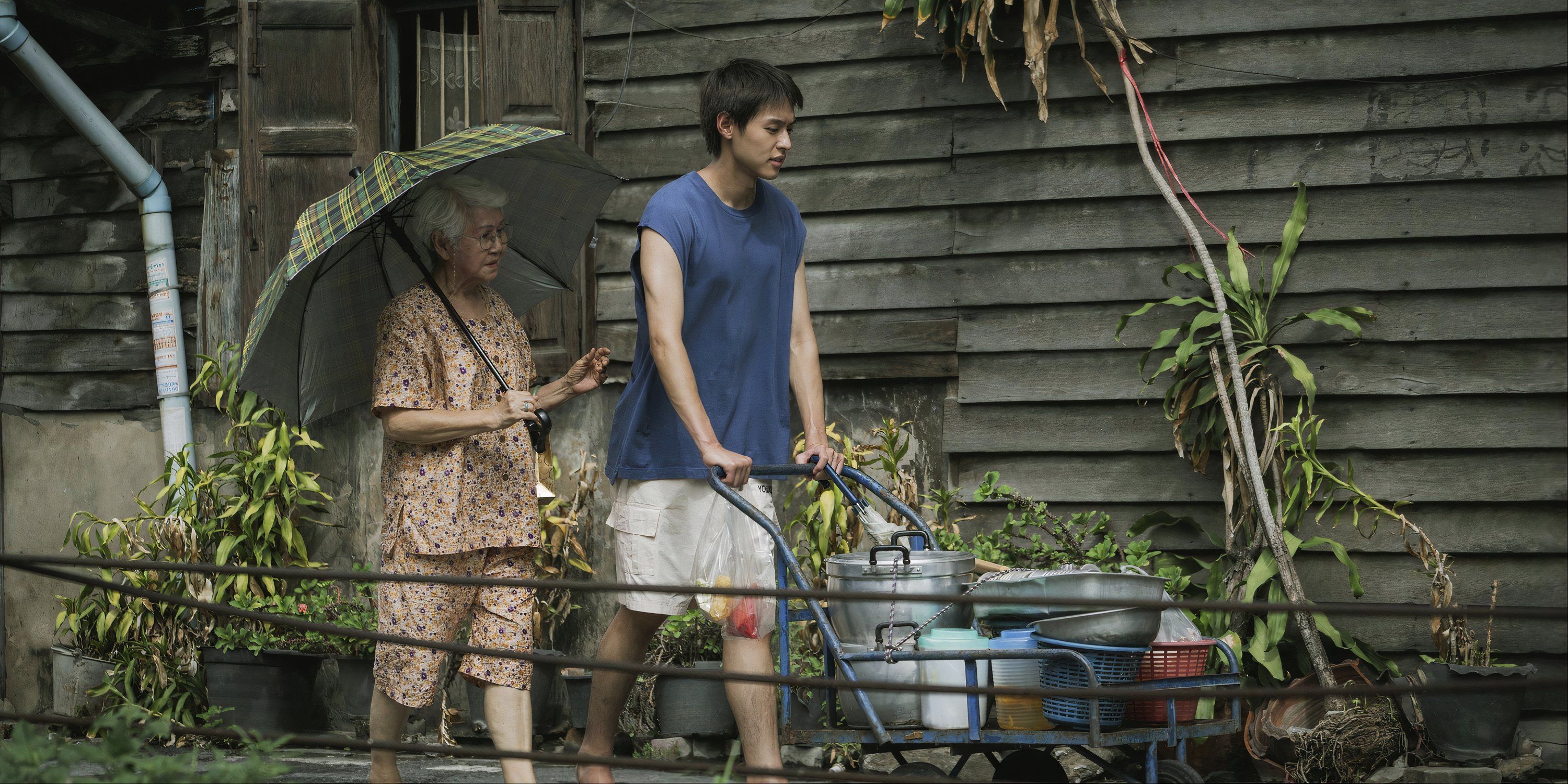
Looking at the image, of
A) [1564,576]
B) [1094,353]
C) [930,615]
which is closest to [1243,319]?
[1094,353]

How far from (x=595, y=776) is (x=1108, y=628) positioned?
4.40 ft

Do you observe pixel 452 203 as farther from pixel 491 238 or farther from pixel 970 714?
pixel 970 714

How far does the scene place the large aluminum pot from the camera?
2.98 m

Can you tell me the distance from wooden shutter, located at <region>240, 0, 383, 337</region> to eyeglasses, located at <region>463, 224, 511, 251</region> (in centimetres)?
251

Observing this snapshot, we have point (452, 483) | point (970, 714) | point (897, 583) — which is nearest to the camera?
point (970, 714)

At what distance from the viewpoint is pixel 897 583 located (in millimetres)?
2967

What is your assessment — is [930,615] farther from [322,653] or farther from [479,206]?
[322,653]

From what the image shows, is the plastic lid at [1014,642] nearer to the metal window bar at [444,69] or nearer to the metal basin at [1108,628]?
the metal basin at [1108,628]

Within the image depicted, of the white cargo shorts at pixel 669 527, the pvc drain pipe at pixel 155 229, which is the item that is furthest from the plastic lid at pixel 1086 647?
the pvc drain pipe at pixel 155 229

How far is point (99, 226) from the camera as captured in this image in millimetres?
6188

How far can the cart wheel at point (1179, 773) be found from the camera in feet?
10.7

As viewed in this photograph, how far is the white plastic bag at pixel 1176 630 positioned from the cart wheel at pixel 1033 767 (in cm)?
44

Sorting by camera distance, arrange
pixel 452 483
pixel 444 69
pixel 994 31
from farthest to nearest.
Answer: pixel 444 69 < pixel 994 31 < pixel 452 483

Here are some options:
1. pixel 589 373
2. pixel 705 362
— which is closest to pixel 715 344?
pixel 705 362
